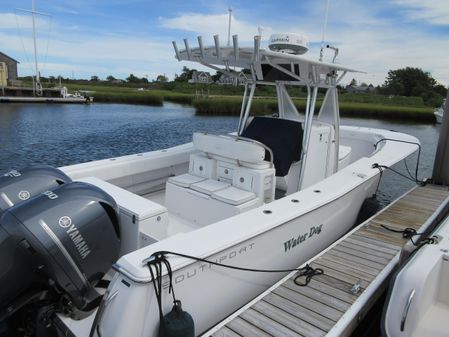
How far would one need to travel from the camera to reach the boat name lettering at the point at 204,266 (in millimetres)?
1945

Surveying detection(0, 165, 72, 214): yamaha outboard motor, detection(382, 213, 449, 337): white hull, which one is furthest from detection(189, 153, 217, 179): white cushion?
detection(382, 213, 449, 337): white hull

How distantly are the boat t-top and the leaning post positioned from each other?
1.43 metres

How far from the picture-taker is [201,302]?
7.04ft

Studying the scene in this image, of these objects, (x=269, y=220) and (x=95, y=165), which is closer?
(x=269, y=220)

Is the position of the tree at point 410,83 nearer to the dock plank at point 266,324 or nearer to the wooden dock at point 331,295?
the wooden dock at point 331,295

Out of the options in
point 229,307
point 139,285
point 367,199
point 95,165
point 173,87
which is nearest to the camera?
point 139,285

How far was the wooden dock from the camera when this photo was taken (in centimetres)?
224

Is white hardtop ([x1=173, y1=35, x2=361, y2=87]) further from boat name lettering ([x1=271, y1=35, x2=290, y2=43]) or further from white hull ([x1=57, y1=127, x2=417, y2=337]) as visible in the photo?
white hull ([x1=57, y1=127, x2=417, y2=337])

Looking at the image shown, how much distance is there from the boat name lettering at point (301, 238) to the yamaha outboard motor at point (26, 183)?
1.79 metres

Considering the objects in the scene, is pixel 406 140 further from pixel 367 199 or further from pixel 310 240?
pixel 310 240

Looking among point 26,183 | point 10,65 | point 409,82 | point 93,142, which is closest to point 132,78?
point 10,65

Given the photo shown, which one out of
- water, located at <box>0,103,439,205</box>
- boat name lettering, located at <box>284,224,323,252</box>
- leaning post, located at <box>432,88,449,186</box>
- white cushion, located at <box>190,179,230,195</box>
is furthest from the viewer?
water, located at <box>0,103,439,205</box>

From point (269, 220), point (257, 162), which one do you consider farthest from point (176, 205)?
point (269, 220)

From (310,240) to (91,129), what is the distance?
47.8 ft
